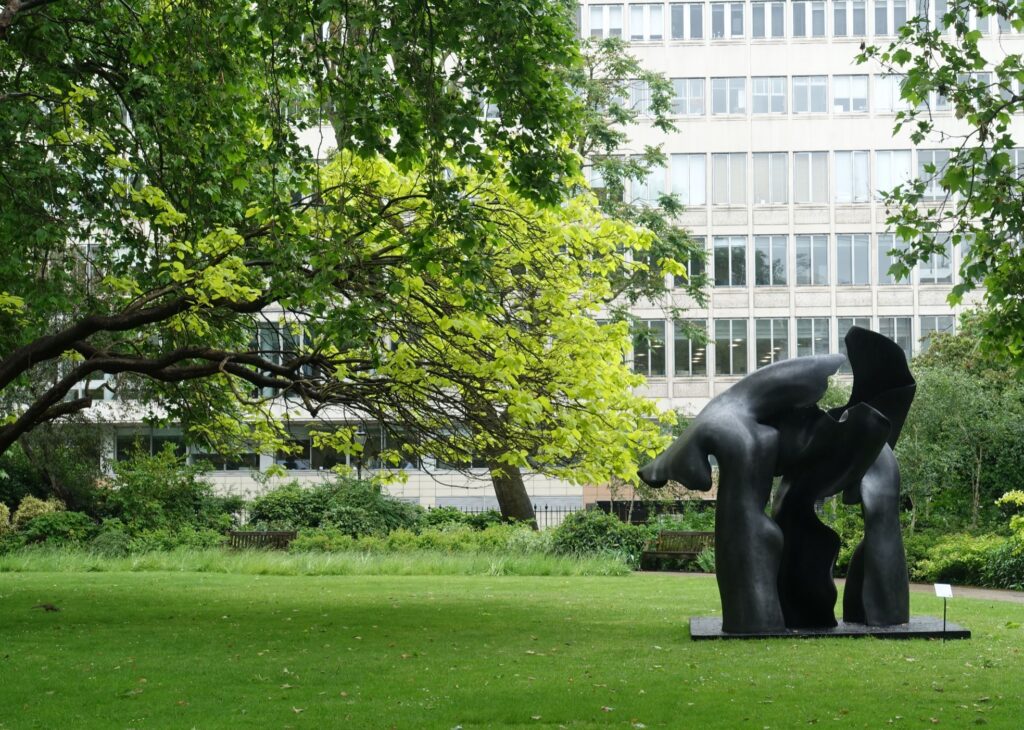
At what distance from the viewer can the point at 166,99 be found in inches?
584

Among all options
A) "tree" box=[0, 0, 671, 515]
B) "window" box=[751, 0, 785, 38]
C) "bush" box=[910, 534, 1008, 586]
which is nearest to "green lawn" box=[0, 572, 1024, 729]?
"tree" box=[0, 0, 671, 515]

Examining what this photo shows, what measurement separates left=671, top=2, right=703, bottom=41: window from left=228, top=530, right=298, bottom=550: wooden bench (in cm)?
2940

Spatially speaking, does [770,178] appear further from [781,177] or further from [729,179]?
[729,179]

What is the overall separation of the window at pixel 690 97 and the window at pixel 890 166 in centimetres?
725

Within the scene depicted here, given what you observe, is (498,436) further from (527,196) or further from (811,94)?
(811,94)

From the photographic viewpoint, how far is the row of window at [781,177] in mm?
49812

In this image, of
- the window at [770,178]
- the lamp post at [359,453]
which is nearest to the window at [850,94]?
the window at [770,178]

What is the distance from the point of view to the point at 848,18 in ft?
165

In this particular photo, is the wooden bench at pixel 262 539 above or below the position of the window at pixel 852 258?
below

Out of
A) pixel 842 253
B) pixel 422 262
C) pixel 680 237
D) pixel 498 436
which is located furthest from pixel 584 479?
pixel 842 253

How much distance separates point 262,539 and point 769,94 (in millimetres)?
30085

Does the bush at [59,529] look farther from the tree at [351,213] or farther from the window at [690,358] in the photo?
the window at [690,358]

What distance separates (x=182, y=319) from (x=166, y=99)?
10.7ft

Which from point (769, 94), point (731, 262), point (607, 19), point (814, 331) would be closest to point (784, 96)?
point (769, 94)
